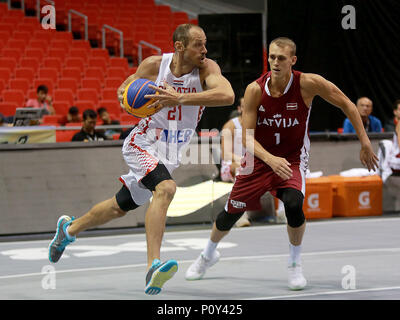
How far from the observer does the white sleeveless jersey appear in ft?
20.6

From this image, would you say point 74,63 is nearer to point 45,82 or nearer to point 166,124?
point 45,82

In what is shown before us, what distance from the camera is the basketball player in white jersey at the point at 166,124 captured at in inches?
233

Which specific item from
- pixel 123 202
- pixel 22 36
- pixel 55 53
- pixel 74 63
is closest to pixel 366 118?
pixel 123 202

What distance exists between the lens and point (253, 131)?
6.55m

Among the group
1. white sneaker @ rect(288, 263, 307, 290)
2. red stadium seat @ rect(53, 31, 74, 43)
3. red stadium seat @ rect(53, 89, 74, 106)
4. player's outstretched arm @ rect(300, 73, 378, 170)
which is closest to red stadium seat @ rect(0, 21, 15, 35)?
red stadium seat @ rect(53, 31, 74, 43)

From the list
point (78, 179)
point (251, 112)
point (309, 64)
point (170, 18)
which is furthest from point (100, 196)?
point (170, 18)

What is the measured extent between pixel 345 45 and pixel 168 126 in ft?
32.0

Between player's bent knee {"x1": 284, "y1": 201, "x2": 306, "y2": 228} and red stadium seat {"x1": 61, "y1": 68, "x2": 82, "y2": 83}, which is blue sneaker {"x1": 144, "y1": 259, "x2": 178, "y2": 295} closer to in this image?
player's bent knee {"x1": 284, "y1": 201, "x2": 306, "y2": 228}

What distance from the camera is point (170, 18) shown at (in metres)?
21.3

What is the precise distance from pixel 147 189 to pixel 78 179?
12.1 ft

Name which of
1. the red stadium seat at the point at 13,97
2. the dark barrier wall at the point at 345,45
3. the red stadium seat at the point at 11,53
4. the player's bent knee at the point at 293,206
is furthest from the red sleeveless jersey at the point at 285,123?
the red stadium seat at the point at 11,53

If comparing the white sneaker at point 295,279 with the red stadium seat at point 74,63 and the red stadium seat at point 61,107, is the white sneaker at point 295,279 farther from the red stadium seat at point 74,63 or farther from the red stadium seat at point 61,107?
the red stadium seat at point 74,63

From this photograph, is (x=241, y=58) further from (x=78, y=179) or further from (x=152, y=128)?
(x=152, y=128)

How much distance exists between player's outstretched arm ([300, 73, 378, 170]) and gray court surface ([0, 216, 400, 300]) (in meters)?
1.07
